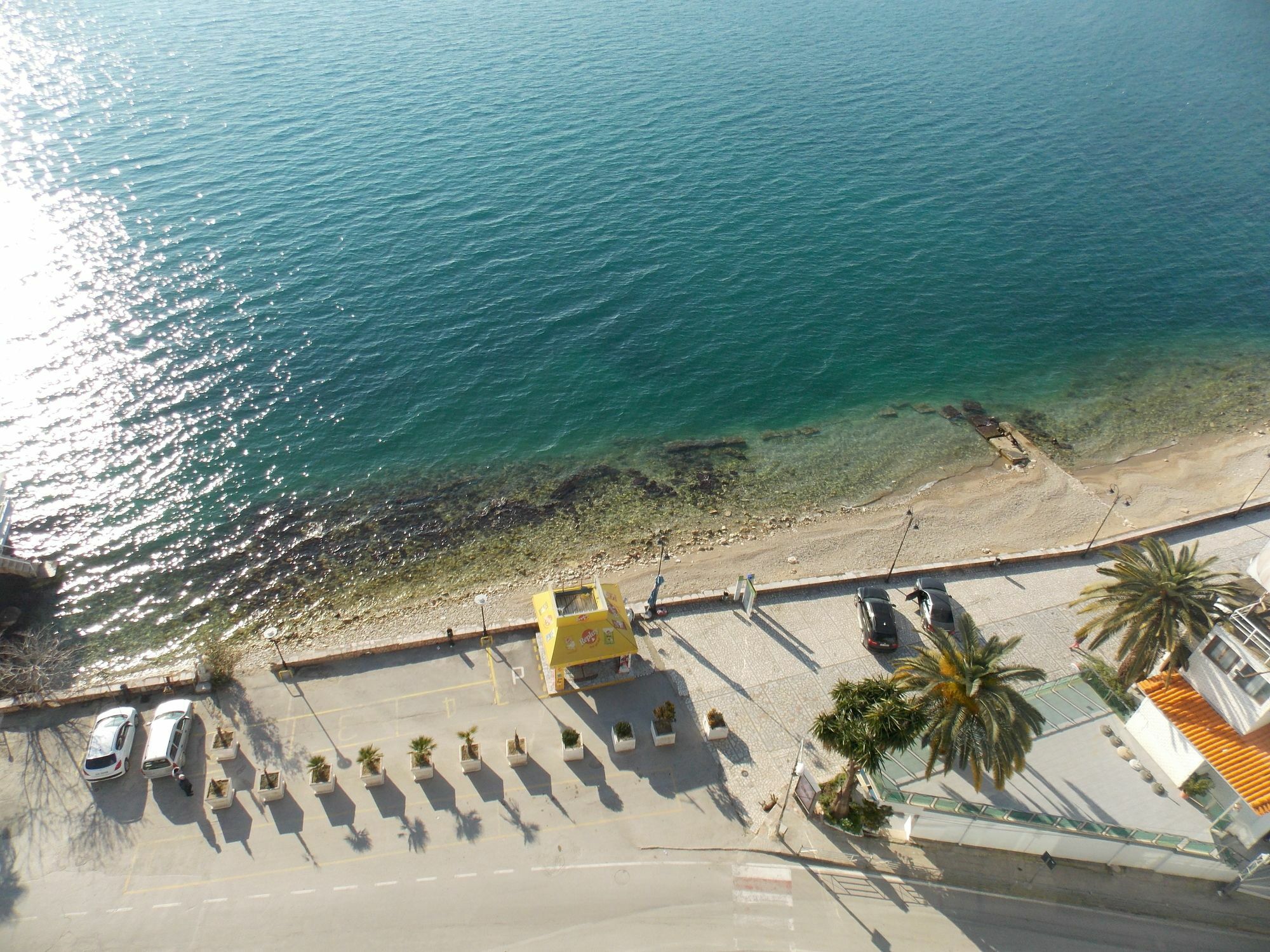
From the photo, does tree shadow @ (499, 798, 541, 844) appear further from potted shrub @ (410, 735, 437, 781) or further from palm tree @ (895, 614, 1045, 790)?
palm tree @ (895, 614, 1045, 790)

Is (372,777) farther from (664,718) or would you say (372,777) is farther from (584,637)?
(664,718)

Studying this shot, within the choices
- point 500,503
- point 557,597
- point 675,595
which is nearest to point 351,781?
point 557,597

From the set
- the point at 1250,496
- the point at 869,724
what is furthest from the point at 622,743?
the point at 1250,496

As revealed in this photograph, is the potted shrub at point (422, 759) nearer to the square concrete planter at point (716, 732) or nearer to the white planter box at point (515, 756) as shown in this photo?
the white planter box at point (515, 756)

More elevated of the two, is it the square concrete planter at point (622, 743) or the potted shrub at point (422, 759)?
the potted shrub at point (422, 759)

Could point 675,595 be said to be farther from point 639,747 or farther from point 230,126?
point 230,126

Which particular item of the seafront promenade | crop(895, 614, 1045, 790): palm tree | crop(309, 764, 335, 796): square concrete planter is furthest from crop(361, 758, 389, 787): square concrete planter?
crop(895, 614, 1045, 790): palm tree

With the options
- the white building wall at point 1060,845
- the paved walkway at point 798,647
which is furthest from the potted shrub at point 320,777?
the white building wall at point 1060,845
